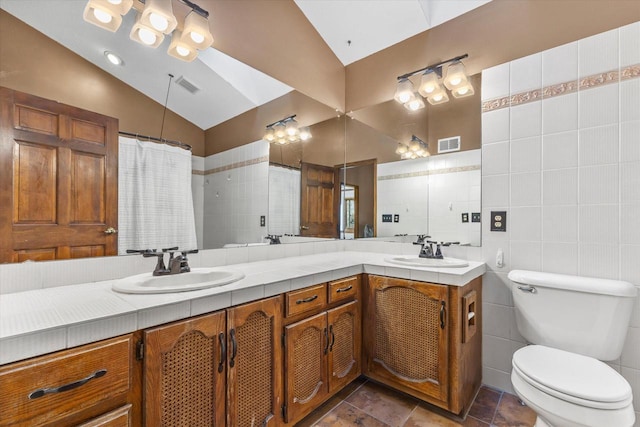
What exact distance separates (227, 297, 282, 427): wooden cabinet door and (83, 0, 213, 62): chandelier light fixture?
1463 millimetres

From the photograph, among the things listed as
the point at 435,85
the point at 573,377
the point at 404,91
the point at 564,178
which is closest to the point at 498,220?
the point at 564,178

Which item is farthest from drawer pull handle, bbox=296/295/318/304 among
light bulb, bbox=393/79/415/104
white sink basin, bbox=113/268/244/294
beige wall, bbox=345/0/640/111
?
beige wall, bbox=345/0/640/111

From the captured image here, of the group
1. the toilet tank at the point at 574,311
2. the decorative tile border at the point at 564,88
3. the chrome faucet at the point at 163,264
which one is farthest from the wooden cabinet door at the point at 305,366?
the decorative tile border at the point at 564,88

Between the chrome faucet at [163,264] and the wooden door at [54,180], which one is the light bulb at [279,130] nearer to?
the wooden door at [54,180]

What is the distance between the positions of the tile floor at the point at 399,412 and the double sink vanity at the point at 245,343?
8 centimetres

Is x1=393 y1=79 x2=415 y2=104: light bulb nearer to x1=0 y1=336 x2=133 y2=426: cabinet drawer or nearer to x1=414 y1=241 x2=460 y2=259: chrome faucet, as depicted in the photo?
x1=414 y1=241 x2=460 y2=259: chrome faucet

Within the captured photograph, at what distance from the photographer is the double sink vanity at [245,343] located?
85 centimetres

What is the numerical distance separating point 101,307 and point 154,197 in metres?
0.72

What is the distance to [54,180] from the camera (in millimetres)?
1260

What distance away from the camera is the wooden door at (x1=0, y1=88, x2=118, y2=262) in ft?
3.85

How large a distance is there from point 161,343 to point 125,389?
6.1 inches

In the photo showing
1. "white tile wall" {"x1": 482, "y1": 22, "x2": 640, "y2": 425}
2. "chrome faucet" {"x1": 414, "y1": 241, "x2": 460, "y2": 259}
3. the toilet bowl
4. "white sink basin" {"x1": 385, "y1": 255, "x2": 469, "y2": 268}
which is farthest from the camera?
"chrome faucet" {"x1": 414, "y1": 241, "x2": 460, "y2": 259}

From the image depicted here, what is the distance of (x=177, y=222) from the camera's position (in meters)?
1.67

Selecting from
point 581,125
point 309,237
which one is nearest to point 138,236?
point 309,237
